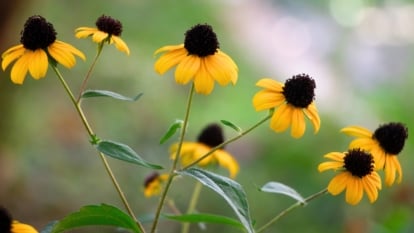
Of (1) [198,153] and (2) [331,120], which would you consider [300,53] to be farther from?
(1) [198,153]

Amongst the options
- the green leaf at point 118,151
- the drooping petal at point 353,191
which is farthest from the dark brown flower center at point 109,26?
the drooping petal at point 353,191

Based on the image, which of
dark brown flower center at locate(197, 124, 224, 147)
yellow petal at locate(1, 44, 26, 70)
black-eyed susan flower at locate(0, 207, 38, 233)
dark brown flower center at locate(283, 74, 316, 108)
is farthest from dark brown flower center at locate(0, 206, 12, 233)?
dark brown flower center at locate(197, 124, 224, 147)

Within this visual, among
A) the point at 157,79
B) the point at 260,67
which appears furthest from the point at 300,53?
the point at 157,79

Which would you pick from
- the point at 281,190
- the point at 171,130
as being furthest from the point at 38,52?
the point at 281,190

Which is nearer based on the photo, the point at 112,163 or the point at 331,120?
the point at 112,163

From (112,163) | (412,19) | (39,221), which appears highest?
(412,19)

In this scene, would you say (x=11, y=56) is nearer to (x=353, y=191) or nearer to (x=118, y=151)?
(x=118, y=151)
